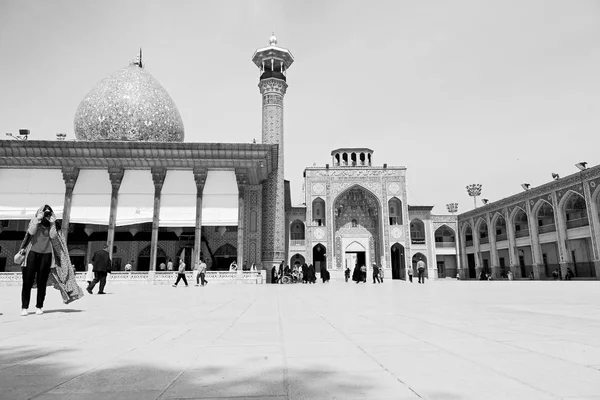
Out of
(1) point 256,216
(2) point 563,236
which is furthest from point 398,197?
(1) point 256,216

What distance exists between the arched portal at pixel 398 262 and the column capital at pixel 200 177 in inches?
702

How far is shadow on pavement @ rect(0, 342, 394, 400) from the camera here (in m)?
1.50

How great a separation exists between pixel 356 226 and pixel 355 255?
2305mm

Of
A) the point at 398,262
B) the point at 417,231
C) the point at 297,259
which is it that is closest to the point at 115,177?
the point at 297,259

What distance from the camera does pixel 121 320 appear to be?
4.08 meters

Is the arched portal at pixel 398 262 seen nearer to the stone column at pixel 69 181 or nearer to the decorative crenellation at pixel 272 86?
the decorative crenellation at pixel 272 86

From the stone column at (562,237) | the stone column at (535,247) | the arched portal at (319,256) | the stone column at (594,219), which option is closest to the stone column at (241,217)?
the arched portal at (319,256)

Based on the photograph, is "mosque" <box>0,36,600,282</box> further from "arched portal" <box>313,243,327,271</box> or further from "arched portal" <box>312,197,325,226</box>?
"arched portal" <box>312,197,325,226</box>

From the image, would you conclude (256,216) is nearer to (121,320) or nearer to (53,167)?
(53,167)

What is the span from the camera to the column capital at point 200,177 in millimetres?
19359

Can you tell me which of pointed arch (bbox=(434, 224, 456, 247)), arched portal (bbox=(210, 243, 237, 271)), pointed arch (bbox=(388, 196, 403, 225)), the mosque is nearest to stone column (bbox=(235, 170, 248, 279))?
the mosque

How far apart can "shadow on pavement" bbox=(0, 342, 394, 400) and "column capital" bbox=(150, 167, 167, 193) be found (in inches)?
703

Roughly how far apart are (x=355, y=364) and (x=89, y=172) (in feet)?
66.9

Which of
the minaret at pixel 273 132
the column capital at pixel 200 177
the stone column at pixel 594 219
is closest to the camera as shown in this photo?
the column capital at pixel 200 177
